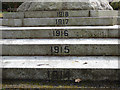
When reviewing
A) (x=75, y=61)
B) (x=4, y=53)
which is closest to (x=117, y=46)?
(x=75, y=61)

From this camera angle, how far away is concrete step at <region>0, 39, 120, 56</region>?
107 inches

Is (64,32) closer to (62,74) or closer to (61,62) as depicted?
(61,62)

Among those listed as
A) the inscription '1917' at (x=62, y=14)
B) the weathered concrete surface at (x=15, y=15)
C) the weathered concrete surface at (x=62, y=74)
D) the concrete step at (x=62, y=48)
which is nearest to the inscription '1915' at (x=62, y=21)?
the inscription '1917' at (x=62, y=14)

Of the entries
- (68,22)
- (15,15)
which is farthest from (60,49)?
(15,15)

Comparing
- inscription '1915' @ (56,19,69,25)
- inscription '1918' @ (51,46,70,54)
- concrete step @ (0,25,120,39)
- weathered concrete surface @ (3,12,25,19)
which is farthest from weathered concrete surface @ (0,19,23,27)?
inscription '1918' @ (51,46,70,54)

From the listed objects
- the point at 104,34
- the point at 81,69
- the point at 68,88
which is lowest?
the point at 68,88

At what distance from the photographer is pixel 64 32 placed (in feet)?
10.6

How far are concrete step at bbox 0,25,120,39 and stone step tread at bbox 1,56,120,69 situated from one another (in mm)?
682

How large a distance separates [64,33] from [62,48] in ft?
1.88

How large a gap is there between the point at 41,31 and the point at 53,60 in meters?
0.95

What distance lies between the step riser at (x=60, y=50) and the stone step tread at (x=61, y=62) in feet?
0.33

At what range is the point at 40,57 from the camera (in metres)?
2.72

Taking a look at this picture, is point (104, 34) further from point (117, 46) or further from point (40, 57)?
point (40, 57)

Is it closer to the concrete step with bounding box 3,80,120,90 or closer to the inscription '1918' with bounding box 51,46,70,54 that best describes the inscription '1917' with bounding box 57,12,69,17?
the inscription '1918' with bounding box 51,46,70,54
